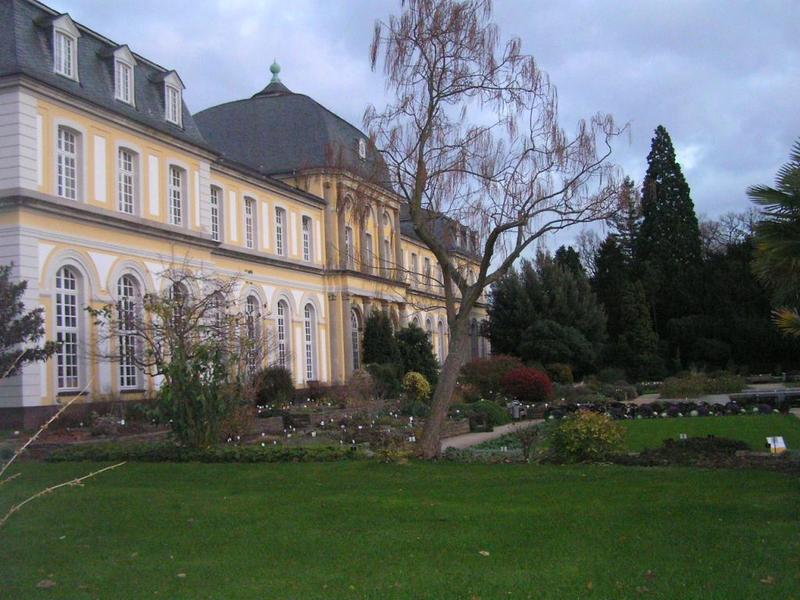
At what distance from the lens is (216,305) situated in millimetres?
23234

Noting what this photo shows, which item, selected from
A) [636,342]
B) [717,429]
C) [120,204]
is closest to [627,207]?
[717,429]

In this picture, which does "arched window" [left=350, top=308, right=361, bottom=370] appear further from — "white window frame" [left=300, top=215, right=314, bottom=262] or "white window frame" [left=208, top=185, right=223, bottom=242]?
"white window frame" [left=208, top=185, right=223, bottom=242]

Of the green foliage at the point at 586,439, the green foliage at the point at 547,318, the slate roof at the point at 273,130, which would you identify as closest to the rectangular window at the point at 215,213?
the slate roof at the point at 273,130

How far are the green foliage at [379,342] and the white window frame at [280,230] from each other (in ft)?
20.1

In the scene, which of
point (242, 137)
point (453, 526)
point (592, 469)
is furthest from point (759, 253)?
point (242, 137)

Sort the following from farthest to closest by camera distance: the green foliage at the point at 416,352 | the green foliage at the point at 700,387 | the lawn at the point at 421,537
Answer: the green foliage at the point at 416,352 < the green foliage at the point at 700,387 < the lawn at the point at 421,537

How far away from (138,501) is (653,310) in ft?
165

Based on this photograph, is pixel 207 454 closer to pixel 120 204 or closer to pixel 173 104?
pixel 120 204

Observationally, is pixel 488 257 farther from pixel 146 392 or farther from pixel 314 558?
pixel 146 392

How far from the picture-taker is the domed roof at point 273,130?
4138cm

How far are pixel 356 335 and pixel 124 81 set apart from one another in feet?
64.7

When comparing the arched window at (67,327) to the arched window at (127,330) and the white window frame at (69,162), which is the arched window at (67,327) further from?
the white window frame at (69,162)

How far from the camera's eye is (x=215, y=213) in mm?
34438

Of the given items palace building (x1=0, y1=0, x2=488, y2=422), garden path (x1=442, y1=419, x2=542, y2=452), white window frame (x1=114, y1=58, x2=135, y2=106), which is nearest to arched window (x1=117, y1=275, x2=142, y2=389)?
palace building (x1=0, y1=0, x2=488, y2=422)
